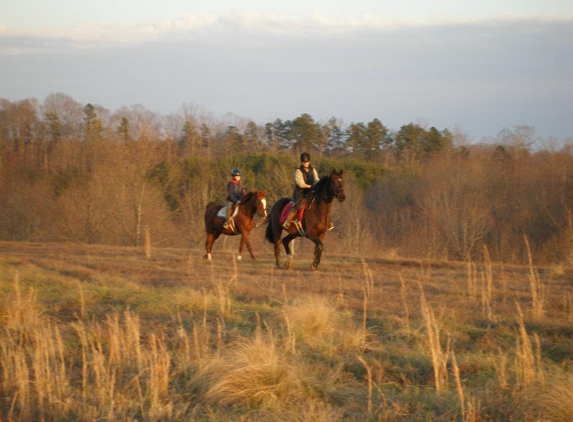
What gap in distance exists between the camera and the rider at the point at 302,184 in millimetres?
15055

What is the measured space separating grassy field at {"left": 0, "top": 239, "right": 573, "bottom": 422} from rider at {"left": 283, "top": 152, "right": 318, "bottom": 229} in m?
3.40

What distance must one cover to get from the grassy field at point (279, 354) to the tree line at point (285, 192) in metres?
18.5

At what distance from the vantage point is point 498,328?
8.52 m

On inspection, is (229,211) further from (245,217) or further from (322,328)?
(322,328)

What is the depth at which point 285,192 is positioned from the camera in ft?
109

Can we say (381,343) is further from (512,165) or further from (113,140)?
(512,165)

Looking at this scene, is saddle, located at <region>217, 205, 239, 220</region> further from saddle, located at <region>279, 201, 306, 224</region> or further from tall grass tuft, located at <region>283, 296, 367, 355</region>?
tall grass tuft, located at <region>283, 296, 367, 355</region>

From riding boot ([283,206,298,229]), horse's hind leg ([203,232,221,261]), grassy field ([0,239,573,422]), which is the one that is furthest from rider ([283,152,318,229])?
grassy field ([0,239,573,422])

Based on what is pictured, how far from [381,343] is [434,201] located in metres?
27.6

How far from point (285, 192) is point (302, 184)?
18.3 metres

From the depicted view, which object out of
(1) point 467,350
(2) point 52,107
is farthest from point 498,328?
(2) point 52,107

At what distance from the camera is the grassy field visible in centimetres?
574

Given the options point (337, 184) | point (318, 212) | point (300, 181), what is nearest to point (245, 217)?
point (300, 181)

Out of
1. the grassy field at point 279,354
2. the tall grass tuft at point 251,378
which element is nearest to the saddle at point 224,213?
the grassy field at point 279,354
